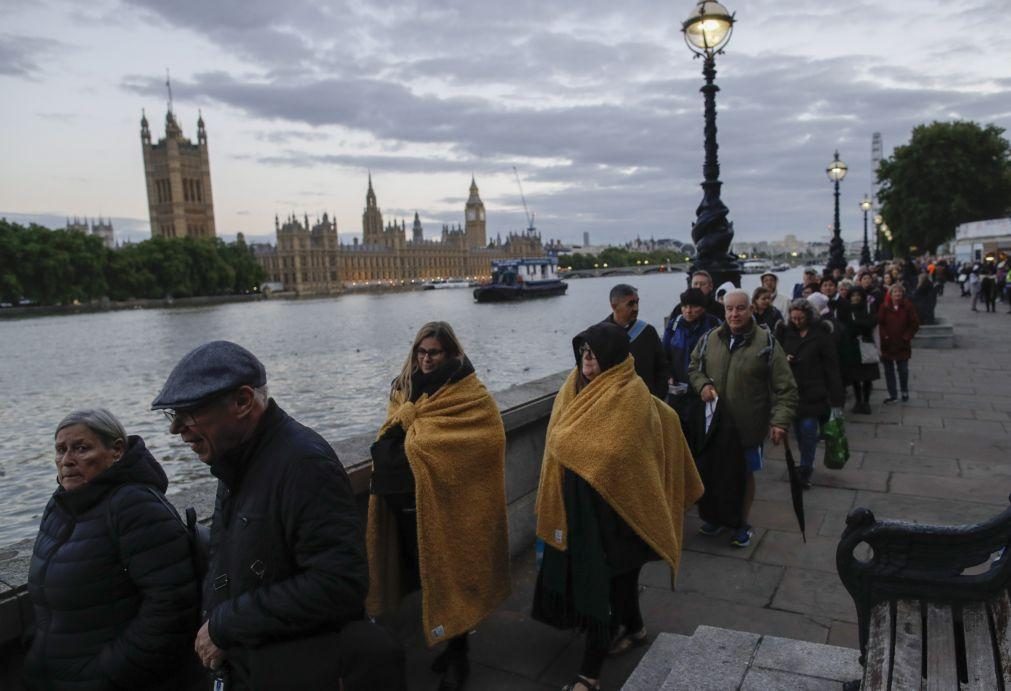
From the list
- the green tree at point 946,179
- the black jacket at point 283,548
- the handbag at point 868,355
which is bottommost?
the handbag at point 868,355

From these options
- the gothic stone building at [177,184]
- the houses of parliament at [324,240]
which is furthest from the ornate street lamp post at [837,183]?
the gothic stone building at [177,184]

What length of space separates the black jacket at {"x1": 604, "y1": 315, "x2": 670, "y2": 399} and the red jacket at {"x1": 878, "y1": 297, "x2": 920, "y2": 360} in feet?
18.6

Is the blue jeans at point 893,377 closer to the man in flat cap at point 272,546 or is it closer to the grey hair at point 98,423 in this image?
the man in flat cap at point 272,546

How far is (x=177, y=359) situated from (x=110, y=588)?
1412 inches

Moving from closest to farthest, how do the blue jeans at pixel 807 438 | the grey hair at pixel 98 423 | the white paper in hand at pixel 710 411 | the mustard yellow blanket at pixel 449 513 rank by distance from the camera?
the grey hair at pixel 98 423 < the mustard yellow blanket at pixel 449 513 < the white paper in hand at pixel 710 411 < the blue jeans at pixel 807 438

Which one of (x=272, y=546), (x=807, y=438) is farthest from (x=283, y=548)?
(x=807, y=438)

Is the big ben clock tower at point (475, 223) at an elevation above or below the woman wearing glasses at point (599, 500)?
above

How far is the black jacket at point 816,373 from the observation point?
584 centimetres

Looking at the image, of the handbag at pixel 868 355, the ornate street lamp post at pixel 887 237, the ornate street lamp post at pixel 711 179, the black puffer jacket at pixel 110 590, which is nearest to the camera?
the black puffer jacket at pixel 110 590

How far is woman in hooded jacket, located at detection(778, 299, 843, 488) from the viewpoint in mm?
5820

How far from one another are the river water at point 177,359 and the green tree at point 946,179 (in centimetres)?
2119

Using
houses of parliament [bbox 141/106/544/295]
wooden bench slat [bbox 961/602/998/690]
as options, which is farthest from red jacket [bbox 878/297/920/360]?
houses of parliament [bbox 141/106/544/295]

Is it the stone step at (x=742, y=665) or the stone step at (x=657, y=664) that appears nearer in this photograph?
the stone step at (x=742, y=665)

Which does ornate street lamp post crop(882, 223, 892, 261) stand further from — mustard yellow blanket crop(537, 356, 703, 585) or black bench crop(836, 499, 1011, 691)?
black bench crop(836, 499, 1011, 691)
